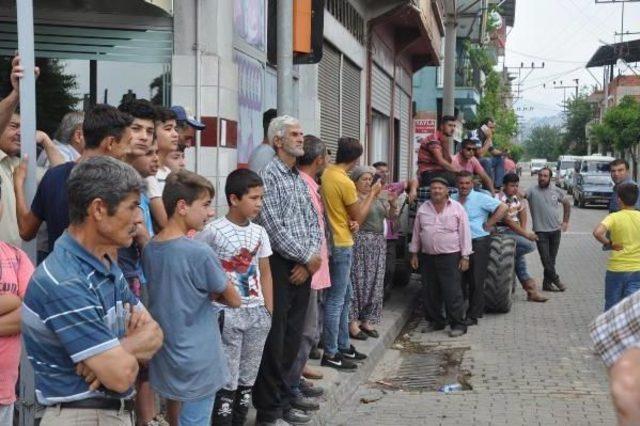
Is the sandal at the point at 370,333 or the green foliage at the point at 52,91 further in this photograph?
the sandal at the point at 370,333

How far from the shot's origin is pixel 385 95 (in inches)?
760

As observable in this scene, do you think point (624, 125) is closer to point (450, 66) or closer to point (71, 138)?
point (450, 66)

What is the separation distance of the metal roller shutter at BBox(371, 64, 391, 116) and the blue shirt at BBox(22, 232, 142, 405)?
14.7 m

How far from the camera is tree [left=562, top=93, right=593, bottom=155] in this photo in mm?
100681

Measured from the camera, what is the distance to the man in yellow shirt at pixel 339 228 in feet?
23.3

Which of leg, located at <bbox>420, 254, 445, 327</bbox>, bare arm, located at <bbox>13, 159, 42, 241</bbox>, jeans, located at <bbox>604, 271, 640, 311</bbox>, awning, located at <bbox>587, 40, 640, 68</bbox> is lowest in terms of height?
leg, located at <bbox>420, 254, 445, 327</bbox>

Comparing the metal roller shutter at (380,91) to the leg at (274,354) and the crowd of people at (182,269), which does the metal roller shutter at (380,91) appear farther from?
the leg at (274,354)

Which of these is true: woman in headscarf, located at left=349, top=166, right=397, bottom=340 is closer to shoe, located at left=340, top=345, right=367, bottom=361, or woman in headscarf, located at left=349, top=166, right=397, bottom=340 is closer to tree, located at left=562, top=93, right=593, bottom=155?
shoe, located at left=340, top=345, right=367, bottom=361

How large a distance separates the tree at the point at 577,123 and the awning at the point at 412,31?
78924 millimetres

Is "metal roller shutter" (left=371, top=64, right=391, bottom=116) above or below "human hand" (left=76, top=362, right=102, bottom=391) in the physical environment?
above

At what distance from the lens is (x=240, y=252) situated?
496 centimetres

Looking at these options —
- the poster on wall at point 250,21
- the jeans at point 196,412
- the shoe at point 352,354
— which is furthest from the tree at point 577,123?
the jeans at point 196,412

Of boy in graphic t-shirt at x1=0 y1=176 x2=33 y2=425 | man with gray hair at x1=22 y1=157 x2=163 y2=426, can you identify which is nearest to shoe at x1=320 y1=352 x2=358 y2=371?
boy in graphic t-shirt at x1=0 y1=176 x2=33 y2=425

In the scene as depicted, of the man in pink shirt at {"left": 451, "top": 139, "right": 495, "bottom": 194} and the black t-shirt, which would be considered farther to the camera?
the man in pink shirt at {"left": 451, "top": 139, "right": 495, "bottom": 194}
